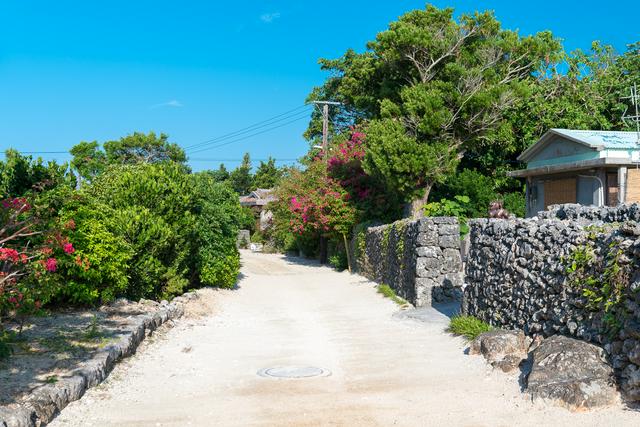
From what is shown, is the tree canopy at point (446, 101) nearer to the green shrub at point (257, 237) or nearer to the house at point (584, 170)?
the house at point (584, 170)

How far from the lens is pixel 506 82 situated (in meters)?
24.4

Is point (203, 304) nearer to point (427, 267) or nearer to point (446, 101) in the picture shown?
point (427, 267)

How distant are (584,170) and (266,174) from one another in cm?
4986

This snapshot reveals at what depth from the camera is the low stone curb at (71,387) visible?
5.39m

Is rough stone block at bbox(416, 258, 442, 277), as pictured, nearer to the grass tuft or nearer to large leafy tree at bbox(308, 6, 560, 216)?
the grass tuft

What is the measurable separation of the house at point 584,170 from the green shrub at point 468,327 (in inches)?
358

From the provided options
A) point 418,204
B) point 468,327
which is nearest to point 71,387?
point 468,327

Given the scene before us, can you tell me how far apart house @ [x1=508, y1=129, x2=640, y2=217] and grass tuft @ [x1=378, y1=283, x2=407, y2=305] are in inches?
265

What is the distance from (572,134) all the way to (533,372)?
50.6 feet

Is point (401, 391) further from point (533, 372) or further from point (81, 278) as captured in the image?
point (81, 278)

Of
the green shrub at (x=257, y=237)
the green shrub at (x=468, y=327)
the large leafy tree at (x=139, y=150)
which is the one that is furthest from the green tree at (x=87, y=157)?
the green shrub at (x=468, y=327)

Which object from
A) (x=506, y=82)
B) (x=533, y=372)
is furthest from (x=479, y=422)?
(x=506, y=82)

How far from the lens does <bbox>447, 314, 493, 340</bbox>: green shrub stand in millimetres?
9523


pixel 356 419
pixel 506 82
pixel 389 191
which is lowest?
pixel 356 419
